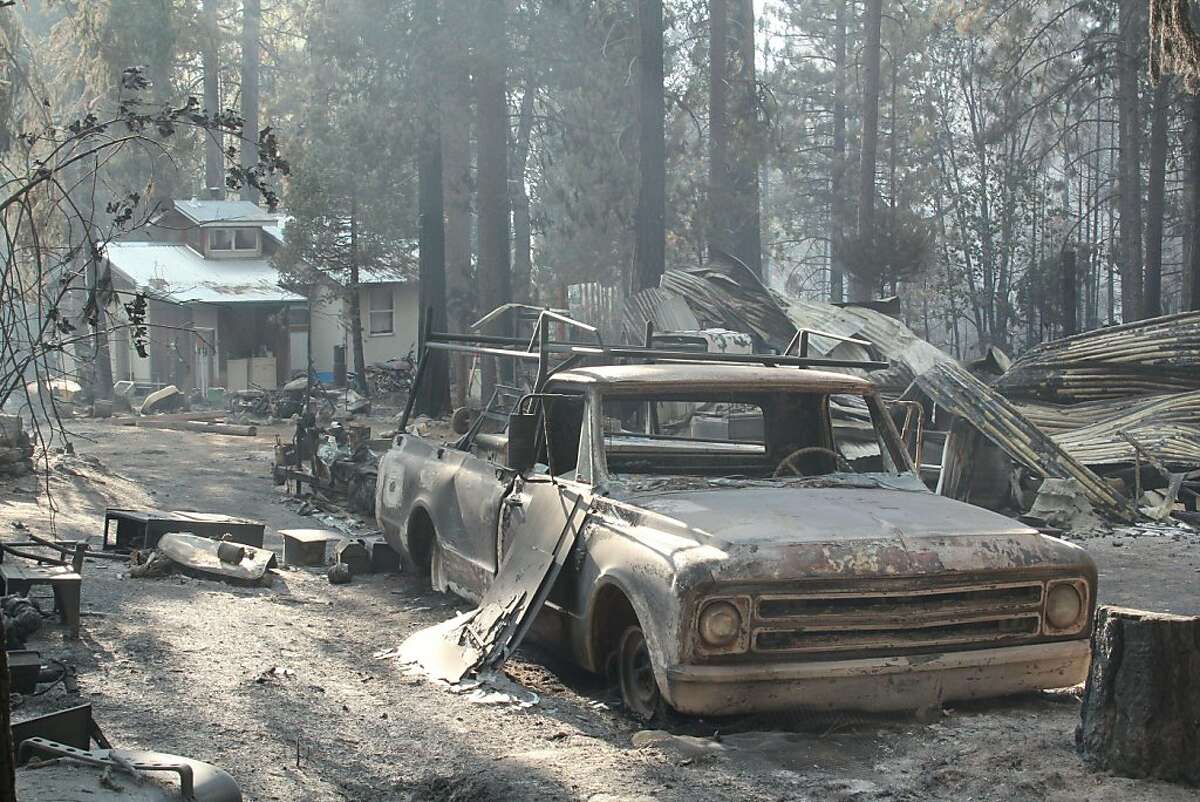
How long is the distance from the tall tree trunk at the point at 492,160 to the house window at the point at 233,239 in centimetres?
1555

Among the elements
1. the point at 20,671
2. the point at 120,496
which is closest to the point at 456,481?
the point at 20,671

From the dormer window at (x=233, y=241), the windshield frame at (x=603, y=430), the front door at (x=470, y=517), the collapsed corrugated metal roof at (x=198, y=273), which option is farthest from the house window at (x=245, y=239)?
the windshield frame at (x=603, y=430)

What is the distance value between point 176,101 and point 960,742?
101 ft

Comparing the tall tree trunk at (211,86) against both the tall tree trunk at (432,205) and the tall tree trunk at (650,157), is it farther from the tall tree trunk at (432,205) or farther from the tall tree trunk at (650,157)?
the tall tree trunk at (650,157)

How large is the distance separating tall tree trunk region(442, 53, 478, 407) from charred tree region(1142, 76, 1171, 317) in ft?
44.8

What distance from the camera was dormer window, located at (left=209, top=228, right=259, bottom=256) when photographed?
135ft

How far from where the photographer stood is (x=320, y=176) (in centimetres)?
3709

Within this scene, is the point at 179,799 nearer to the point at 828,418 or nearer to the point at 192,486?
the point at 828,418

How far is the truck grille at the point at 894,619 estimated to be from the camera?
582cm

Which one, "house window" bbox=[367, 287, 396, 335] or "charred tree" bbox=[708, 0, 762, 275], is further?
"house window" bbox=[367, 287, 396, 335]

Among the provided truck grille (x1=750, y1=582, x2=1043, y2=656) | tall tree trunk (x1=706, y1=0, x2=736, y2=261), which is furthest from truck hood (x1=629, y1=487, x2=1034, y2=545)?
tall tree trunk (x1=706, y1=0, x2=736, y2=261)

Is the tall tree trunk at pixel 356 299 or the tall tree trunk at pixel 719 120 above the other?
the tall tree trunk at pixel 719 120

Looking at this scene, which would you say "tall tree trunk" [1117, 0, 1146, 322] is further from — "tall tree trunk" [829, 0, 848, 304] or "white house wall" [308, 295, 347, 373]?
"white house wall" [308, 295, 347, 373]

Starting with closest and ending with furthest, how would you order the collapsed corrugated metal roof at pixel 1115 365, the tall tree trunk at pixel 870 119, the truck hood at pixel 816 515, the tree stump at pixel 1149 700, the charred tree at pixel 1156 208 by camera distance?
1. the tree stump at pixel 1149 700
2. the truck hood at pixel 816 515
3. the collapsed corrugated metal roof at pixel 1115 365
4. the charred tree at pixel 1156 208
5. the tall tree trunk at pixel 870 119
